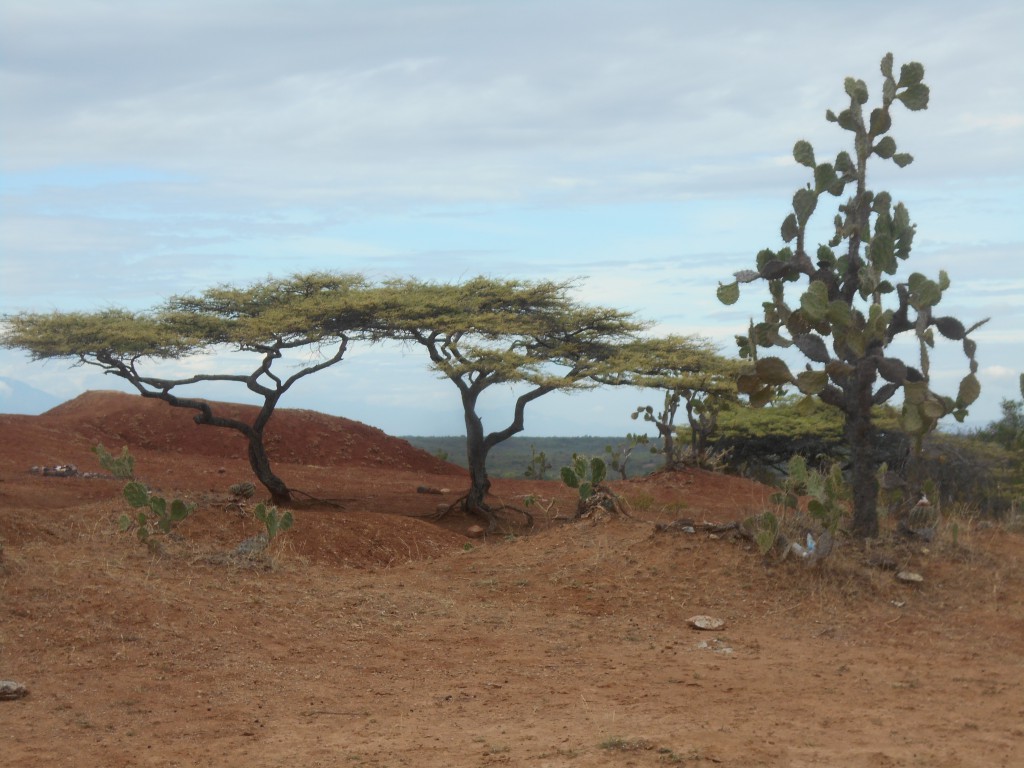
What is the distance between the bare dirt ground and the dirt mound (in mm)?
14351

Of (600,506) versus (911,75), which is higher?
(911,75)

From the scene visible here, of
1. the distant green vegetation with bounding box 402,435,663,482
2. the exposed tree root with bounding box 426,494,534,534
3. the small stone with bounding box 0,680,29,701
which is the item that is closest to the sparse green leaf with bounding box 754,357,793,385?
the small stone with bounding box 0,680,29,701

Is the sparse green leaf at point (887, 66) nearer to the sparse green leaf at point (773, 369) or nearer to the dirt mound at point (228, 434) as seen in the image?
the sparse green leaf at point (773, 369)

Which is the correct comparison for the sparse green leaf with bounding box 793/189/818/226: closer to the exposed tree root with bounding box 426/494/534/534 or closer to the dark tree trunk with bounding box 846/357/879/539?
the dark tree trunk with bounding box 846/357/879/539

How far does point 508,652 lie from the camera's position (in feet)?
23.5

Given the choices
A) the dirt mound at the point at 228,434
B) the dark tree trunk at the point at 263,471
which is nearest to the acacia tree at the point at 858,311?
the dark tree trunk at the point at 263,471

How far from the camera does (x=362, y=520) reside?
12.9m

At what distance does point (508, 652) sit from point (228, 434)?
20976 mm

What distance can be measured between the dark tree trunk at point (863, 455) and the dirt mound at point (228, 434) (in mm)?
18066

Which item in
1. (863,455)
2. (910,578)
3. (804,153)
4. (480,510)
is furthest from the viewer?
(480,510)

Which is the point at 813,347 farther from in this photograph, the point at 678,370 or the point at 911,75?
the point at 678,370

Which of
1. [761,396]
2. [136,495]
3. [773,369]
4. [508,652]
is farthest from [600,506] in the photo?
[136,495]

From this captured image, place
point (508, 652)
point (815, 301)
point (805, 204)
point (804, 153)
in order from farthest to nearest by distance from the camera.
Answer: point (804, 153), point (805, 204), point (815, 301), point (508, 652)

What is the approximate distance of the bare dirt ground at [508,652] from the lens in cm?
527
